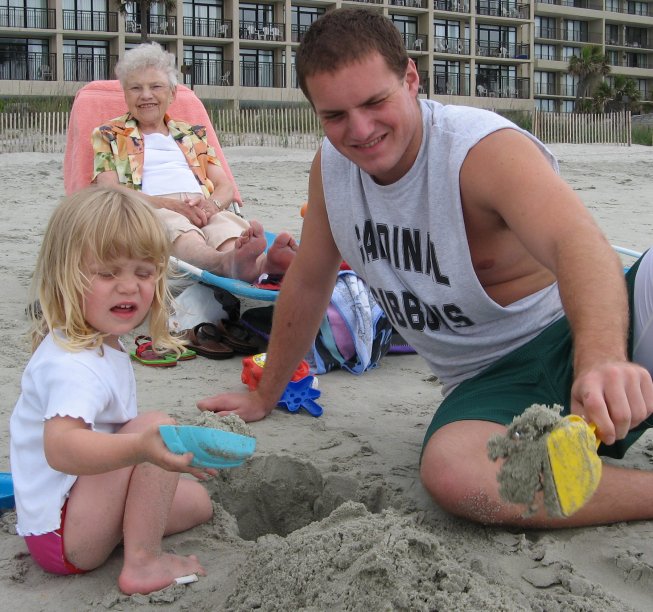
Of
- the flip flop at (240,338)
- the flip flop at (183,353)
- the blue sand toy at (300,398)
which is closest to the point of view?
the blue sand toy at (300,398)

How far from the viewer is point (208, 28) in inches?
1556

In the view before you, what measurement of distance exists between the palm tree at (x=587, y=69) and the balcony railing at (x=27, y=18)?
31.8m

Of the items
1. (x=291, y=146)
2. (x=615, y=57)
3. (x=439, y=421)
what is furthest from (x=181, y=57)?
(x=439, y=421)

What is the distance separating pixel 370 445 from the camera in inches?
116

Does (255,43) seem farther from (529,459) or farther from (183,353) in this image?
(529,459)

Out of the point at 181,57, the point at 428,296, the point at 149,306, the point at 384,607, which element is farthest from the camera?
the point at 181,57

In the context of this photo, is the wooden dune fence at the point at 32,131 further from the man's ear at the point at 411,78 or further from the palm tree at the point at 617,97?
the palm tree at the point at 617,97

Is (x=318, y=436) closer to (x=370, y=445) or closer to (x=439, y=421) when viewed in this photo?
(x=370, y=445)

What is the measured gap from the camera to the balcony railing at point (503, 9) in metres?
47.2

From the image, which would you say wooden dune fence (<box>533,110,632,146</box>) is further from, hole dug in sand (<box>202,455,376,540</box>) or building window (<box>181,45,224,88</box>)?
hole dug in sand (<box>202,455,376,540</box>)

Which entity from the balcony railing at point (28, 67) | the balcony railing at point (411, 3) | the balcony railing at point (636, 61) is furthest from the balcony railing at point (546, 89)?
the balcony railing at point (28, 67)

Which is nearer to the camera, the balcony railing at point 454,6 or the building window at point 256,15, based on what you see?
the building window at point 256,15

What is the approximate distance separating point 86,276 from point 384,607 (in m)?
1.02

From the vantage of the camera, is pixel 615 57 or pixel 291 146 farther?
pixel 615 57
